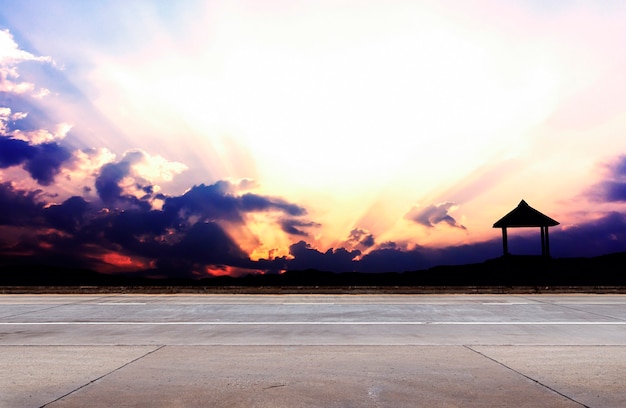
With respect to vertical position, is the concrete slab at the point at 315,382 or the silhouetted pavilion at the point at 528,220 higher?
the silhouetted pavilion at the point at 528,220

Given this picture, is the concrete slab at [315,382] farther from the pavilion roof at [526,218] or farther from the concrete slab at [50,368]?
the pavilion roof at [526,218]

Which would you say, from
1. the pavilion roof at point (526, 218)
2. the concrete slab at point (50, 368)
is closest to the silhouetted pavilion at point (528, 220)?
the pavilion roof at point (526, 218)

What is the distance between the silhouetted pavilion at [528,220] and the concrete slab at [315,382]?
20.1m

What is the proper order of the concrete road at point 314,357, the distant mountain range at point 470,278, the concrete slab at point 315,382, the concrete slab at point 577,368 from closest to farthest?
the concrete slab at point 315,382 < the concrete road at point 314,357 < the concrete slab at point 577,368 < the distant mountain range at point 470,278

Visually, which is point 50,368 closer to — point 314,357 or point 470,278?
point 314,357

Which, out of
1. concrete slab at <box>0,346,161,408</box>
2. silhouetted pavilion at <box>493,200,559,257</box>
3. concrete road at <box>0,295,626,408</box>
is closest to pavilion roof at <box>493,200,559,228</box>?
silhouetted pavilion at <box>493,200,559,257</box>

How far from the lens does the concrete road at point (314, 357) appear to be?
249 inches

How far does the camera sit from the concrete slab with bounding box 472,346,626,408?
6.45 meters

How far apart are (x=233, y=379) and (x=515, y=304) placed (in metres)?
13.2

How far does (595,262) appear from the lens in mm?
43500

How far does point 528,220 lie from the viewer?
27.8 metres

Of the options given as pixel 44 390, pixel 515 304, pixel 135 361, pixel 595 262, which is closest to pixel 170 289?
pixel 515 304

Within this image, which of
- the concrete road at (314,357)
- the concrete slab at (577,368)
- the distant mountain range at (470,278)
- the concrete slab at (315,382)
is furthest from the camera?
the distant mountain range at (470,278)

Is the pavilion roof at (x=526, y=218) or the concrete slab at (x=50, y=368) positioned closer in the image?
the concrete slab at (x=50, y=368)
